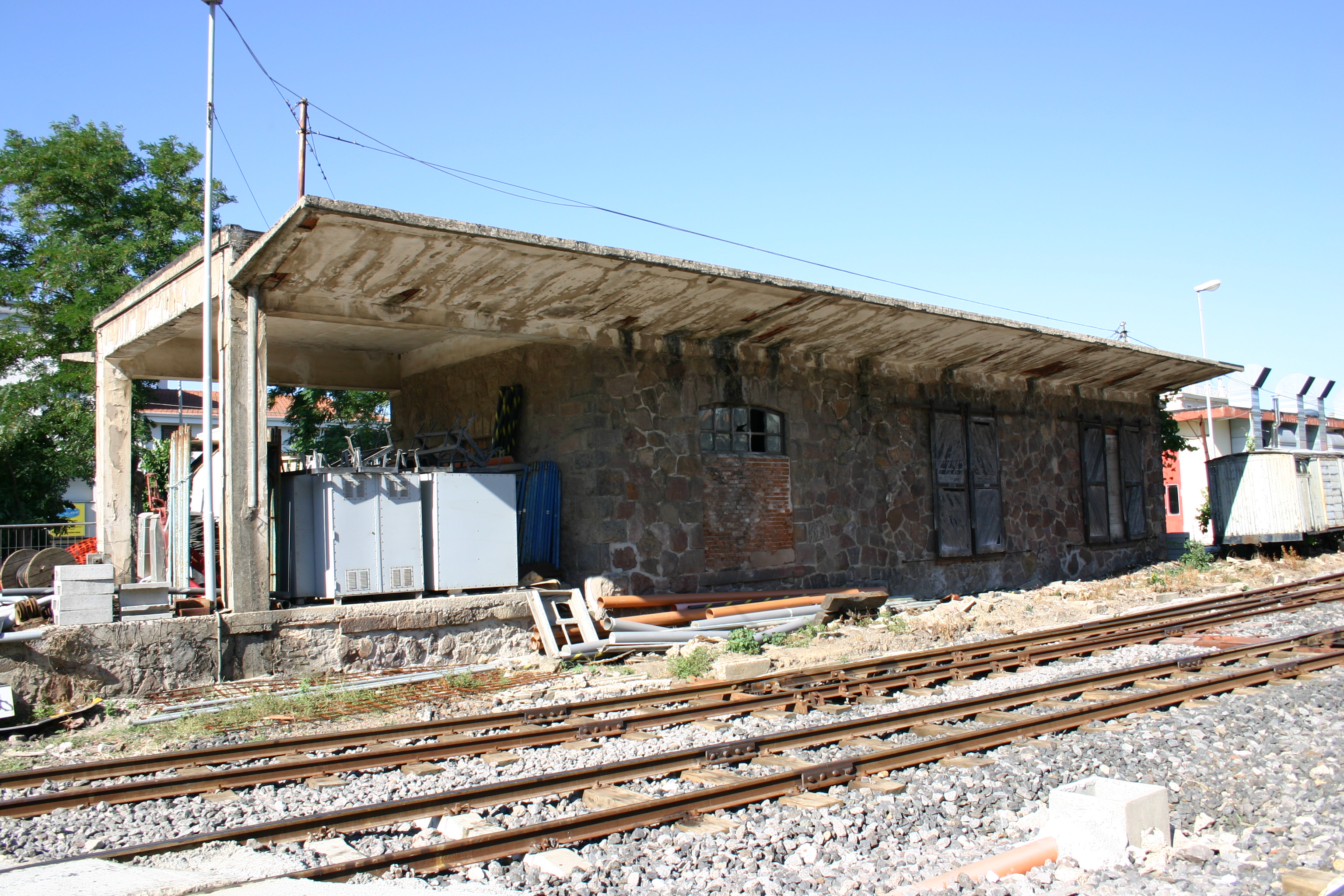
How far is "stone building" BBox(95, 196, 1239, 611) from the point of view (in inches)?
372

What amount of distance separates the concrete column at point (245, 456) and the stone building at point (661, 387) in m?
0.02

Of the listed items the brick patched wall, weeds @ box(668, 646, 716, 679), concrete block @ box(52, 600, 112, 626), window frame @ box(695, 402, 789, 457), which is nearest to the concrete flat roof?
window frame @ box(695, 402, 789, 457)

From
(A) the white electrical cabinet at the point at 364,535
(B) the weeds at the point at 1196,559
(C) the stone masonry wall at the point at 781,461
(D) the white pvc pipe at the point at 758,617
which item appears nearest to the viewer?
(A) the white electrical cabinet at the point at 364,535

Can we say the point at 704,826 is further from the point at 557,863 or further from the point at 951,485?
the point at 951,485

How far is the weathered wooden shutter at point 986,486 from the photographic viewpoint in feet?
53.6

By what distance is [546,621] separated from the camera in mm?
10516

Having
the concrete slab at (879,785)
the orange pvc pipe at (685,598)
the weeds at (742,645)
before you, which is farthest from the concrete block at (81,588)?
the concrete slab at (879,785)

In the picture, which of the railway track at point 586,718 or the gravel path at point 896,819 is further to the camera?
the railway track at point 586,718

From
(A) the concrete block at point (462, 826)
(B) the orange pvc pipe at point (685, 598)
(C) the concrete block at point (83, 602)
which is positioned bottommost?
(A) the concrete block at point (462, 826)

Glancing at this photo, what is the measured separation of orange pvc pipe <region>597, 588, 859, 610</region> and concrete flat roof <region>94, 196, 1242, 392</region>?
3.06m

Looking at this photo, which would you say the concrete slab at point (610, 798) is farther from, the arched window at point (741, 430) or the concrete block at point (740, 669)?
the arched window at point (741, 430)

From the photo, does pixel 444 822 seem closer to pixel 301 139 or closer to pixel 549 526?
pixel 549 526

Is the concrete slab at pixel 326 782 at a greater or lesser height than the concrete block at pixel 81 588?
lesser

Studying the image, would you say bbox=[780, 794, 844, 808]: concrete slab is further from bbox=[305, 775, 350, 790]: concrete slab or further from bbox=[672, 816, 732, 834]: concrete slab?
bbox=[305, 775, 350, 790]: concrete slab
